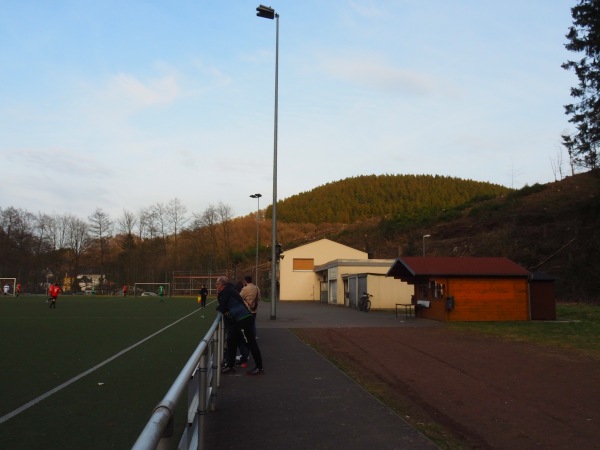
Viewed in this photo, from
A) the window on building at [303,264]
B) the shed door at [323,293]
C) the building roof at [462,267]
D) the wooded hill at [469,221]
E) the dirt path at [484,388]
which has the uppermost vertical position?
the wooded hill at [469,221]

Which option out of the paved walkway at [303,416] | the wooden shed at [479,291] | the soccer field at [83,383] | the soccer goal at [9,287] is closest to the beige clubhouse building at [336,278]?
the wooden shed at [479,291]

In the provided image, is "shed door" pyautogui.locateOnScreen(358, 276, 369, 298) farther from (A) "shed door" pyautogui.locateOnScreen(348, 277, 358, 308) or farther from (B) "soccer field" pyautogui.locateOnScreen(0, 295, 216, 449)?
(B) "soccer field" pyautogui.locateOnScreen(0, 295, 216, 449)

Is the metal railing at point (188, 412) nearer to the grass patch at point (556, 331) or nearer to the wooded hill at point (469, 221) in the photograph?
the grass patch at point (556, 331)

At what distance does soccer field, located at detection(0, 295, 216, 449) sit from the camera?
5.86 m

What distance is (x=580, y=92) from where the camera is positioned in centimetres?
3656

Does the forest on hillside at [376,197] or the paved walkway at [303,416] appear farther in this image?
the forest on hillside at [376,197]

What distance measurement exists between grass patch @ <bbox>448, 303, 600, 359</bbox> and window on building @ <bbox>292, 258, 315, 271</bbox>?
33.6 metres

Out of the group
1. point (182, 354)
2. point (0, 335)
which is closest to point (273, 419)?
point (182, 354)

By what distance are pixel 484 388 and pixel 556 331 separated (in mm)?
12209

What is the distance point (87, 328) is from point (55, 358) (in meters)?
8.02

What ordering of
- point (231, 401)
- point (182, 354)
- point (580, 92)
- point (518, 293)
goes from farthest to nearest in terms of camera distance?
point (580, 92)
point (518, 293)
point (182, 354)
point (231, 401)

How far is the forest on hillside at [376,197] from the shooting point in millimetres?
137875

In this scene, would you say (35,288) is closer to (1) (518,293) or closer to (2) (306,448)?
(1) (518,293)

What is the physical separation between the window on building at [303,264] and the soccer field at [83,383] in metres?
40.8
